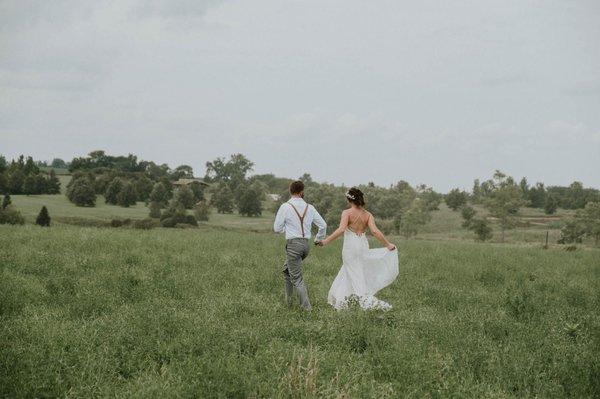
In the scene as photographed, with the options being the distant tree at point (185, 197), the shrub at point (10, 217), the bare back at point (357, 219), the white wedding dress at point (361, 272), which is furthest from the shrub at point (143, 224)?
the bare back at point (357, 219)

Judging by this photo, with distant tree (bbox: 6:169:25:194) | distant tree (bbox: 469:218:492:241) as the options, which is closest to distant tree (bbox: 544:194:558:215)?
distant tree (bbox: 469:218:492:241)

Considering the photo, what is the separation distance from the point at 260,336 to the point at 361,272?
11.1ft

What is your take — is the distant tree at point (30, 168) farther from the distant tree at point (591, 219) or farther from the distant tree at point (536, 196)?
the distant tree at point (536, 196)

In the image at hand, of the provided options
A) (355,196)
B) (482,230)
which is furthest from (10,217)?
(482,230)

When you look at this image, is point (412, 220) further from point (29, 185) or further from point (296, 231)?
point (29, 185)

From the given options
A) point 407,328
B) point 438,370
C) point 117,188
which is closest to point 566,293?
point 407,328

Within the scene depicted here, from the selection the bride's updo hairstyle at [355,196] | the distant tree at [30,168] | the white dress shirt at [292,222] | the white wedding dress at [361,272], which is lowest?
the white wedding dress at [361,272]

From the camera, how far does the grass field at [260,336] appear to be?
540 cm

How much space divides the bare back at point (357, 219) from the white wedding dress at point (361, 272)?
10 centimetres

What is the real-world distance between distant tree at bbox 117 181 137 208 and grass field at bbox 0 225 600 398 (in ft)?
212

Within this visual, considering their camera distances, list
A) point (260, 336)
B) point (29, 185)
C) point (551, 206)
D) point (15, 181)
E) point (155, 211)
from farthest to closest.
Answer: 1. point (551, 206)
2. point (29, 185)
3. point (15, 181)
4. point (155, 211)
5. point (260, 336)

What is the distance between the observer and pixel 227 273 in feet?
41.8

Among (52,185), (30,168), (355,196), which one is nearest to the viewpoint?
(355,196)

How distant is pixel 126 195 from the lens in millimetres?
75438
